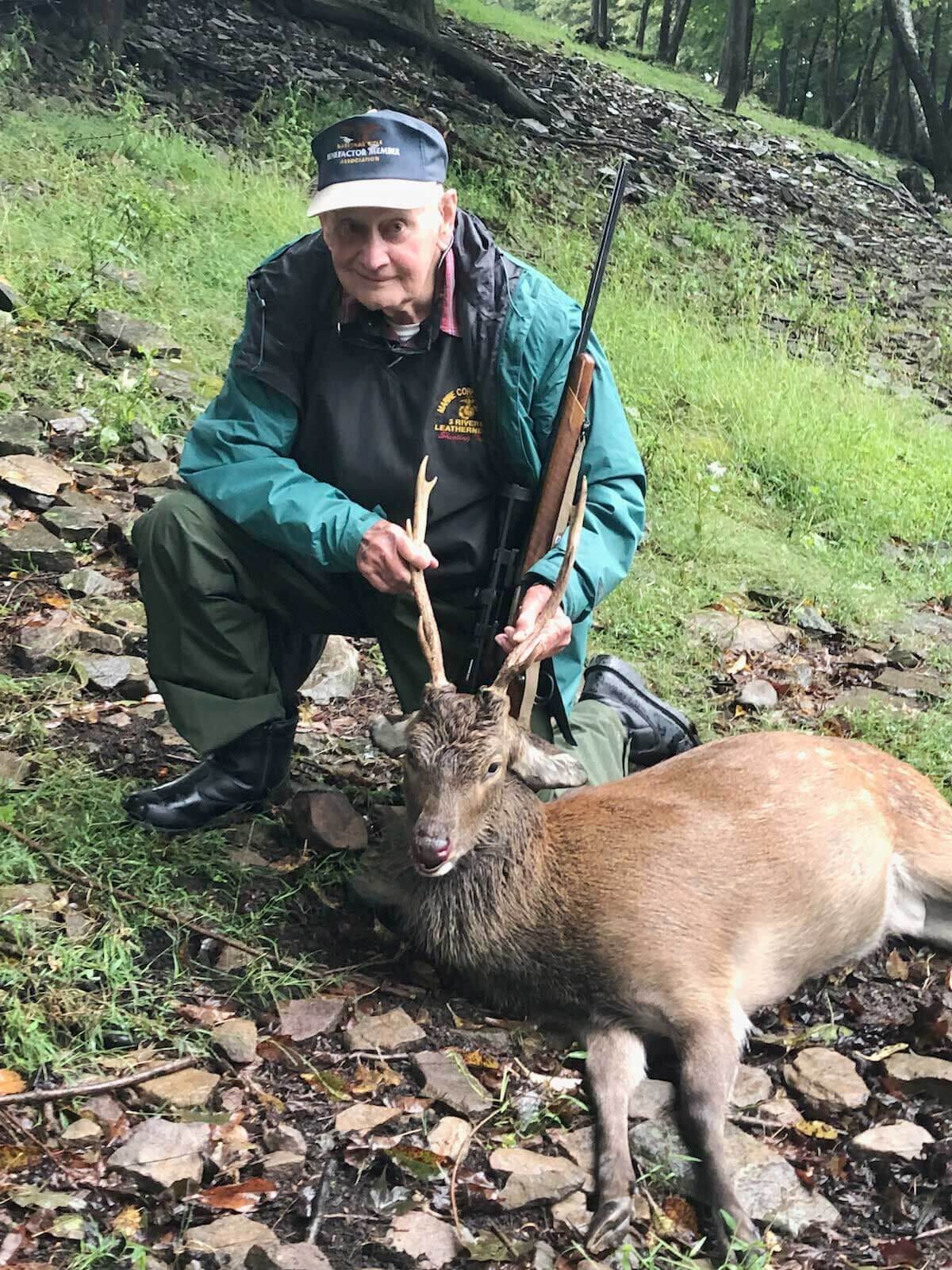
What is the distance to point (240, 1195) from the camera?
289cm

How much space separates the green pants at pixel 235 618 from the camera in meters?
4.16

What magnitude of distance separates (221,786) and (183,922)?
2.28ft

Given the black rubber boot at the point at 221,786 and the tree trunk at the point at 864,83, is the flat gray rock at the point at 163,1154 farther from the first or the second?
the tree trunk at the point at 864,83

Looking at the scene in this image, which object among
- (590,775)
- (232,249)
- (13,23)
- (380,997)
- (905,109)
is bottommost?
(380,997)

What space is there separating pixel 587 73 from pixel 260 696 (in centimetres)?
2008

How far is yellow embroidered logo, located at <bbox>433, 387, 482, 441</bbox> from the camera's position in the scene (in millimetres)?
4137

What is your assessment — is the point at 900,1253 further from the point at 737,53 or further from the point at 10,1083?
the point at 737,53

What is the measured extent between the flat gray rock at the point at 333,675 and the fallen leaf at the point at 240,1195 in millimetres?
2726

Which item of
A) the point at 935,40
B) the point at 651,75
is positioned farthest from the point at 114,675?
the point at 935,40

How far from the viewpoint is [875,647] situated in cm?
681

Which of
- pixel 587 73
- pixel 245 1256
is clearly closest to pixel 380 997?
pixel 245 1256

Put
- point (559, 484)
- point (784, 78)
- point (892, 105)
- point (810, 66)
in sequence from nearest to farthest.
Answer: point (559, 484) → point (892, 105) → point (810, 66) → point (784, 78)

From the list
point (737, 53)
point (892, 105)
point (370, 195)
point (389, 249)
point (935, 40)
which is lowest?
point (389, 249)

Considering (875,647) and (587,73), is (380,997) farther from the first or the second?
(587,73)
